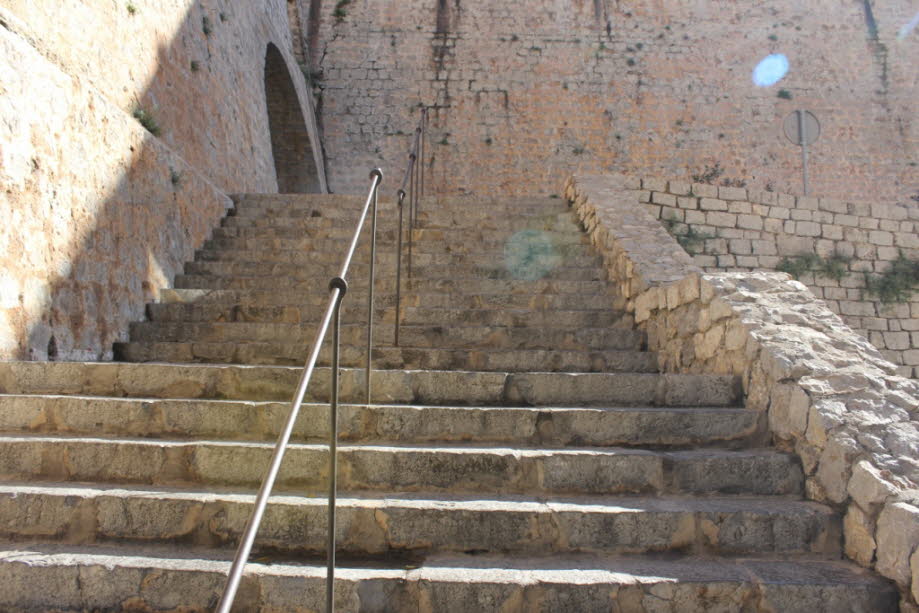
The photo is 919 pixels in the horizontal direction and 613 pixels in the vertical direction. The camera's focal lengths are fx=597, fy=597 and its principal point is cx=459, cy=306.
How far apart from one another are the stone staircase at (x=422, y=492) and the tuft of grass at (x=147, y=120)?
Answer: 2347mm

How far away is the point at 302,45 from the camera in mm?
12133

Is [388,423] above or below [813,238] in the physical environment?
below

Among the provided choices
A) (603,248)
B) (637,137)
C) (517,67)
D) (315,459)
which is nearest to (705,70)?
(637,137)

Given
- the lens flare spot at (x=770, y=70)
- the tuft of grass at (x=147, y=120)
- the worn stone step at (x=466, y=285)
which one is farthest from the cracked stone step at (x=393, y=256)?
the lens flare spot at (x=770, y=70)

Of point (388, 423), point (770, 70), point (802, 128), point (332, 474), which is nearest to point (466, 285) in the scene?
point (388, 423)

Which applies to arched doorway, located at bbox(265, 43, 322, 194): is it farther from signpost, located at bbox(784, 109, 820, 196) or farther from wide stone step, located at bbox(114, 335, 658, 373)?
signpost, located at bbox(784, 109, 820, 196)

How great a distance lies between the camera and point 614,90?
12.5 meters

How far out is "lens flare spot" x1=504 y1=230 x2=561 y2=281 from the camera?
499cm

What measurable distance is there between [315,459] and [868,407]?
7.30 ft

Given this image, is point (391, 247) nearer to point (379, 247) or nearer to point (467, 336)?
→ point (379, 247)

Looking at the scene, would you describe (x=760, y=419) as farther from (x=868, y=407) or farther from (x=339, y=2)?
(x=339, y=2)

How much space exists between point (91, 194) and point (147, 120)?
1.20 m

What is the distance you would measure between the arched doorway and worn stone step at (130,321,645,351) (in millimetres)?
7274

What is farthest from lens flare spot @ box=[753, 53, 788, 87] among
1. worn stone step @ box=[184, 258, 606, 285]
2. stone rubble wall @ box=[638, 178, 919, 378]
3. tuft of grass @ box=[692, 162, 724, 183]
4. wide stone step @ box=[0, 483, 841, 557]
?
wide stone step @ box=[0, 483, 841, 557]
